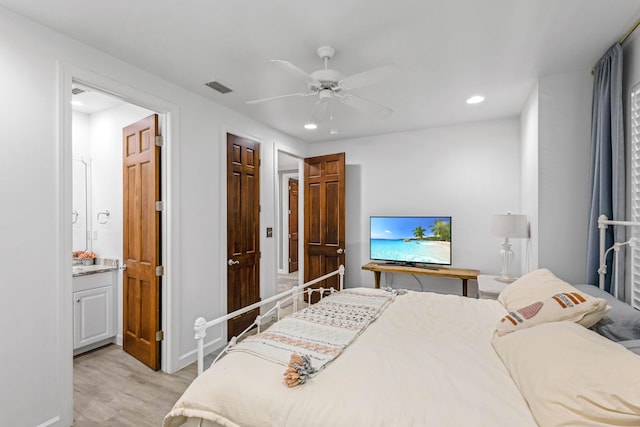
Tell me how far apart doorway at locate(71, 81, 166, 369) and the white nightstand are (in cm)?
355

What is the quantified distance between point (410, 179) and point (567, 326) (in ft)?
10.5

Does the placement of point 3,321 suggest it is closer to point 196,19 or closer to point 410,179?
point 196,19

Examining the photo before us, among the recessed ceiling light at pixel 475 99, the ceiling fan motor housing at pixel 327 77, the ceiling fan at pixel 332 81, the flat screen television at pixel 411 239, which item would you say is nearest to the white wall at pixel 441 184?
the flat screen television at pixel 411 239

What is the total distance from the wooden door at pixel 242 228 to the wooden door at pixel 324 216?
105 cm

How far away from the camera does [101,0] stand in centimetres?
174

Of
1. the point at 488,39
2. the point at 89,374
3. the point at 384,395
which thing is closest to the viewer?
the point at 384,395

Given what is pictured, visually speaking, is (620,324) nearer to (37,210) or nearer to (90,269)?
(37,210)

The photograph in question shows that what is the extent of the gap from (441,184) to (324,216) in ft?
5.52

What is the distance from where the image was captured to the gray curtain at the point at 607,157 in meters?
2.08

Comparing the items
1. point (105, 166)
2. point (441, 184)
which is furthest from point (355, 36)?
point (105, 166)

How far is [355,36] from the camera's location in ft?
6.68

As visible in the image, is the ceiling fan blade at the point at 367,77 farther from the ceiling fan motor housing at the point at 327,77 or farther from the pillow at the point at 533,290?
the pillow at the point at 533,290

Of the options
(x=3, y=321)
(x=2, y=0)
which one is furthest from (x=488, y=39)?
(x=3, y=321)

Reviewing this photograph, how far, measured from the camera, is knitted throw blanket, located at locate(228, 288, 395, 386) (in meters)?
1.49
